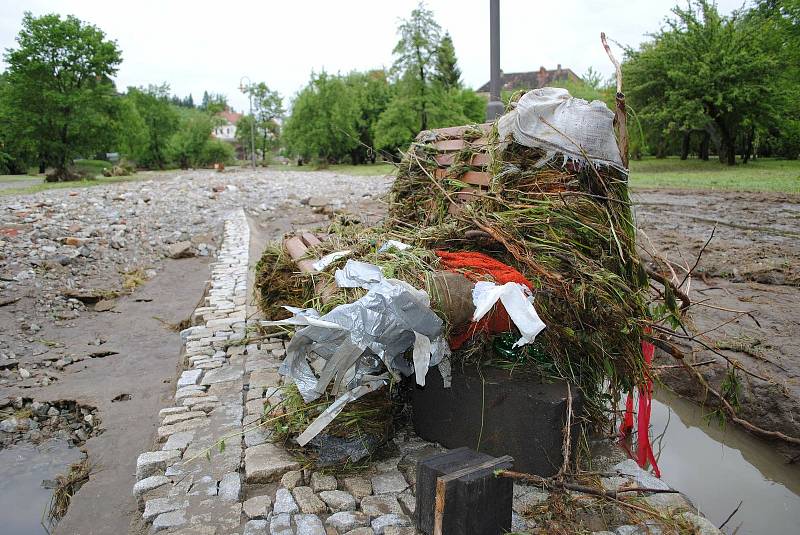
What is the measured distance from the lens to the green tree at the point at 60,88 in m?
25.2

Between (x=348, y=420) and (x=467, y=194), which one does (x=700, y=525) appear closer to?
(x=348, y=420)

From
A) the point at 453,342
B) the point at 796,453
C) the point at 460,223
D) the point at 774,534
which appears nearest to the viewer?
the point at 453,342

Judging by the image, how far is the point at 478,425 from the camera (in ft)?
11.0

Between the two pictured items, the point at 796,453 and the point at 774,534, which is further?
the point at 796,453

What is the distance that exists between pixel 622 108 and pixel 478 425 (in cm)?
213

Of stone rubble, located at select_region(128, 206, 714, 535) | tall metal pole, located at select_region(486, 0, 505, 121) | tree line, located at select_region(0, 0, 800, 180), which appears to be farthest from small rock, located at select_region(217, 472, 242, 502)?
tree line, located at select_region(0, 0, 800, 180)

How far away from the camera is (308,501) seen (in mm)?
3062

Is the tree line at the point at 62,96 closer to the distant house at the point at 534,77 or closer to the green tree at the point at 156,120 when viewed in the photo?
the green tree at the point at 156,120

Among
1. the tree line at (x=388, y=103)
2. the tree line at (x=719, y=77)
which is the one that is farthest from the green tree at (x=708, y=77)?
the tree line at (x=388, y=103)

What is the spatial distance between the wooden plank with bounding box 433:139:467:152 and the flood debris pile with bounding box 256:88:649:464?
55cm

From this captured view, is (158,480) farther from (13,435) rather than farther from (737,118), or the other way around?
(737,118)

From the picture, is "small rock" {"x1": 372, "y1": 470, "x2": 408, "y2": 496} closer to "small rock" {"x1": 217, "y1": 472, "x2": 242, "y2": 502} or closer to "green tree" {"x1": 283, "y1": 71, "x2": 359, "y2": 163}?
"small rock" {"x1": 217, "y1": 472, "x2": 242, "y2": 502}

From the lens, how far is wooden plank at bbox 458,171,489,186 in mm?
4209

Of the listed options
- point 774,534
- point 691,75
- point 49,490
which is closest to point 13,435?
point 49,490
